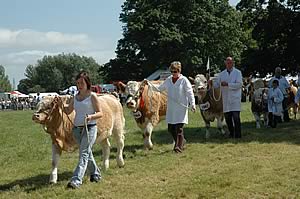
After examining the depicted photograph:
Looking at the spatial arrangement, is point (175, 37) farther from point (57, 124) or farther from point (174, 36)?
point (57, 124)

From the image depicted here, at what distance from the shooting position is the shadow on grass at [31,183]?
8.54 m

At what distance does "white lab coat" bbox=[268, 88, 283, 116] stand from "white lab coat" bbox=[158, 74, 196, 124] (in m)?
5.68

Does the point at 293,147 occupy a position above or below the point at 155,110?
below

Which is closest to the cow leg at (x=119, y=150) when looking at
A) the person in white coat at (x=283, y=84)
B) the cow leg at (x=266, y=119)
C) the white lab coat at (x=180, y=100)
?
the white lab coat at (x=180, y=100)

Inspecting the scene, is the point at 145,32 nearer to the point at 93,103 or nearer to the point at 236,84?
the point at 236,84

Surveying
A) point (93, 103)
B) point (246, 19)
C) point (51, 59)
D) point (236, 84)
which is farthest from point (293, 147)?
point (51, 59)

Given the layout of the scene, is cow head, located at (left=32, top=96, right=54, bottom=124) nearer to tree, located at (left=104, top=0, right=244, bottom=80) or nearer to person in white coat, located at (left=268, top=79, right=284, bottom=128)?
person in white coat, located at (left=268, top=79, right=284, bottom=128)

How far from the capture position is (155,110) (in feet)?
41.7

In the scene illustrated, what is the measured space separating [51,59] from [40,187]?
10952 centimetres

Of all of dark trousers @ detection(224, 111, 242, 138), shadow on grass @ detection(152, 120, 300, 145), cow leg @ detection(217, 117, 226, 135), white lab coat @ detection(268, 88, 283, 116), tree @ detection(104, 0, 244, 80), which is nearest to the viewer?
shadow on grass @ detection(152, 120, 300, 145)

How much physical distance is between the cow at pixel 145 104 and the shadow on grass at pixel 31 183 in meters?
2.74

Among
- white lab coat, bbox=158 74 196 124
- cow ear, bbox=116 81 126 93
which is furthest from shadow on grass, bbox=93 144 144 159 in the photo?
cow ear, bbox=116 81 126 93

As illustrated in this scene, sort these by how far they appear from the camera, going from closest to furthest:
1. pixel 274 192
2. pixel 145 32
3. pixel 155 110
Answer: pixel 274 192, pixel 155 110, pixel 145 32

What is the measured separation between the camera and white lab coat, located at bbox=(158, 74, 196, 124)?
11.5 metres
